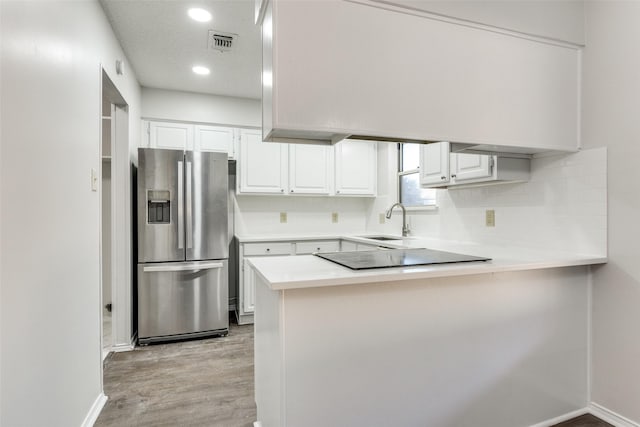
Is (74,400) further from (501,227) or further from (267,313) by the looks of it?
(501,227)

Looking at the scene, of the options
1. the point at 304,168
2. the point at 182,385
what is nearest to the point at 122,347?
the point at 182,385

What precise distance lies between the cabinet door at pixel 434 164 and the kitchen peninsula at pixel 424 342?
862mm

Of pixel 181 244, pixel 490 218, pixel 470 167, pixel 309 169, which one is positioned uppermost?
pixel 309 169

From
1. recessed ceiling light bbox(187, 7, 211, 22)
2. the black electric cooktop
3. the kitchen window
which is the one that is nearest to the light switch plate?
recessed ceiling light bbox(187, 7, 211, 22)

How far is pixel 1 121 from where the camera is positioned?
3.40 ft

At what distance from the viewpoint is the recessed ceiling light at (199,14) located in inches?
87.4

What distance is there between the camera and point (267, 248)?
3416 mm

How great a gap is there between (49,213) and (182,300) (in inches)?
72.9

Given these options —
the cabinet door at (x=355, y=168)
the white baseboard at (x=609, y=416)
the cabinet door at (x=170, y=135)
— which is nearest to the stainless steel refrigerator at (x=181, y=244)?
the cabinet door at (x=170, y=135)

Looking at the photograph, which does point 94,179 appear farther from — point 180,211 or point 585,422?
point 585,422

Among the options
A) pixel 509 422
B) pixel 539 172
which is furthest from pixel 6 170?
pixel 539 172

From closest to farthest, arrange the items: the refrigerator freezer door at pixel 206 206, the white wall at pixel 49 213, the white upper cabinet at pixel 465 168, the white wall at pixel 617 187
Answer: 1. the white wall at pixel 49 213
2. the white wall at pixel 617 187
3. the white upper cabinet at pixel 465 168
4. the refrigerator freezer door at pixel 206 206

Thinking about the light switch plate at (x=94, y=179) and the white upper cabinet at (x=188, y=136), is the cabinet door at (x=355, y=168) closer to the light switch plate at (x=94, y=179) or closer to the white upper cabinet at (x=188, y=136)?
the white upper cabinet at (x=188, y=136)

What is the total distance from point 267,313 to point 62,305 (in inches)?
36.6
